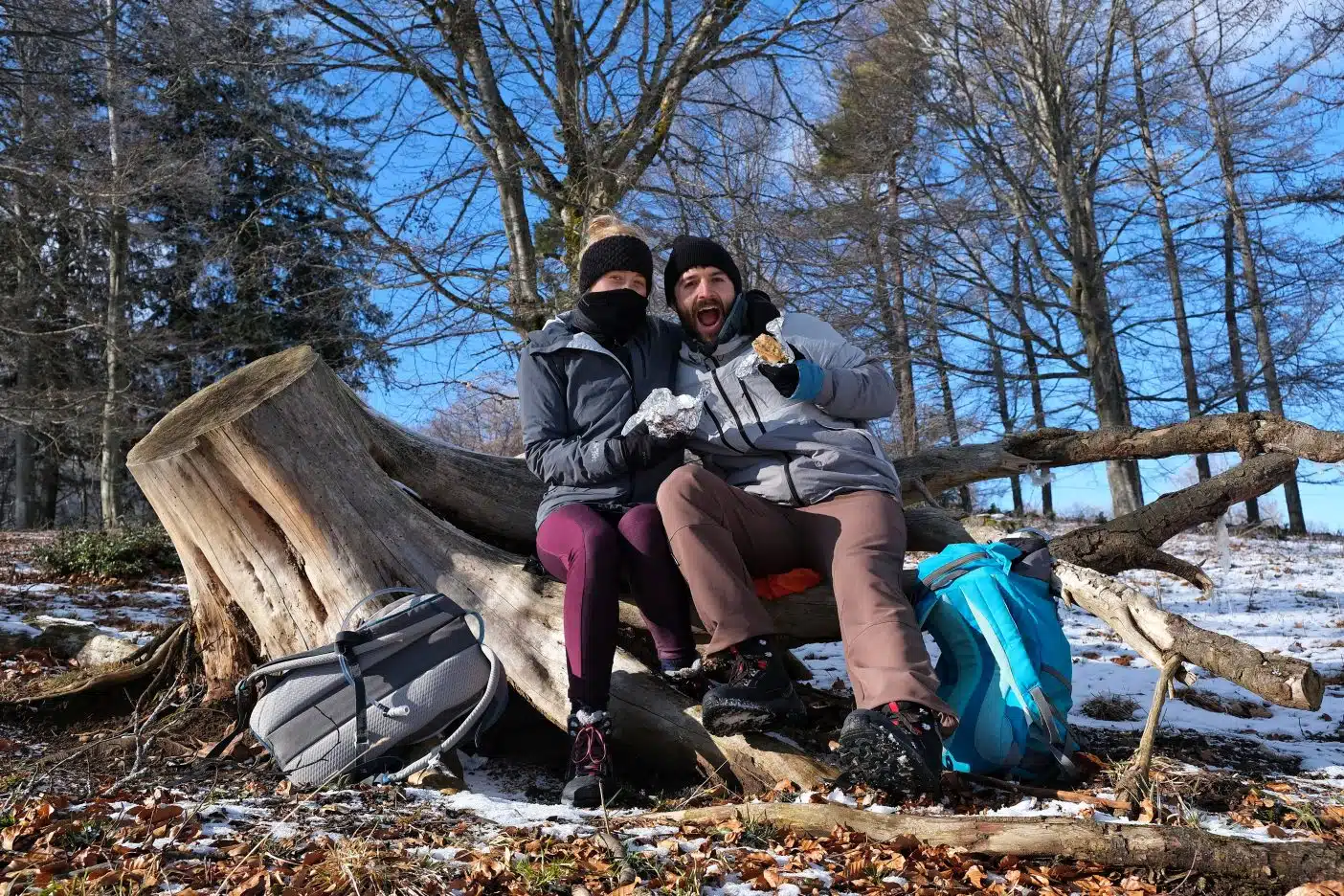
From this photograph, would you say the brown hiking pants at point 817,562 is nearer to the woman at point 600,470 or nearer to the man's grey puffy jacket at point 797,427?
the man's grey puffy jacket at point 797,427

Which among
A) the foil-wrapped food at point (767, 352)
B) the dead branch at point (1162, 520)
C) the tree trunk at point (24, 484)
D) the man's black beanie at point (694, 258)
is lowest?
the dead branch at point (1162, 520)

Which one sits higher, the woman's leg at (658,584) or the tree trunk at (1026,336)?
the tree trunk at (1026,336)

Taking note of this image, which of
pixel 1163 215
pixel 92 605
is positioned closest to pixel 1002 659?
pixel 92 605

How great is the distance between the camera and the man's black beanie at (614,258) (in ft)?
12.0

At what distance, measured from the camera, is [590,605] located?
3.06 metres

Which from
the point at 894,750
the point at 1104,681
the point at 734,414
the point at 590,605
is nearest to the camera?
the point at 894,750

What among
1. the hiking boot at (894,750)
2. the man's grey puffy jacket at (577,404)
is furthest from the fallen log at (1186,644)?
the man's grey puffy jacket at (577,404)

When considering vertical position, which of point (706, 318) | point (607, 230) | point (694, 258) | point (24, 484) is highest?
point (24, 484)

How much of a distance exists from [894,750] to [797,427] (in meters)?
1.25

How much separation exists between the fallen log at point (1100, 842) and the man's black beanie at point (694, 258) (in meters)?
2.07

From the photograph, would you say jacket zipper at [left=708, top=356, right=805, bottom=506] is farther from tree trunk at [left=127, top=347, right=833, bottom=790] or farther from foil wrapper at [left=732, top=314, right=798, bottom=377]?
tree trunk at [left=127, top=347, right=833, bottom=790]

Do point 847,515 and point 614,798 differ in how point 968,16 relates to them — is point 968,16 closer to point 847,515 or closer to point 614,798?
point 847,515

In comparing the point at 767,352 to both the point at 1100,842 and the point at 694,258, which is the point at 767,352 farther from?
the point at 1100,842

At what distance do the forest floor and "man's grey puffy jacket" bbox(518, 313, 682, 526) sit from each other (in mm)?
1077
